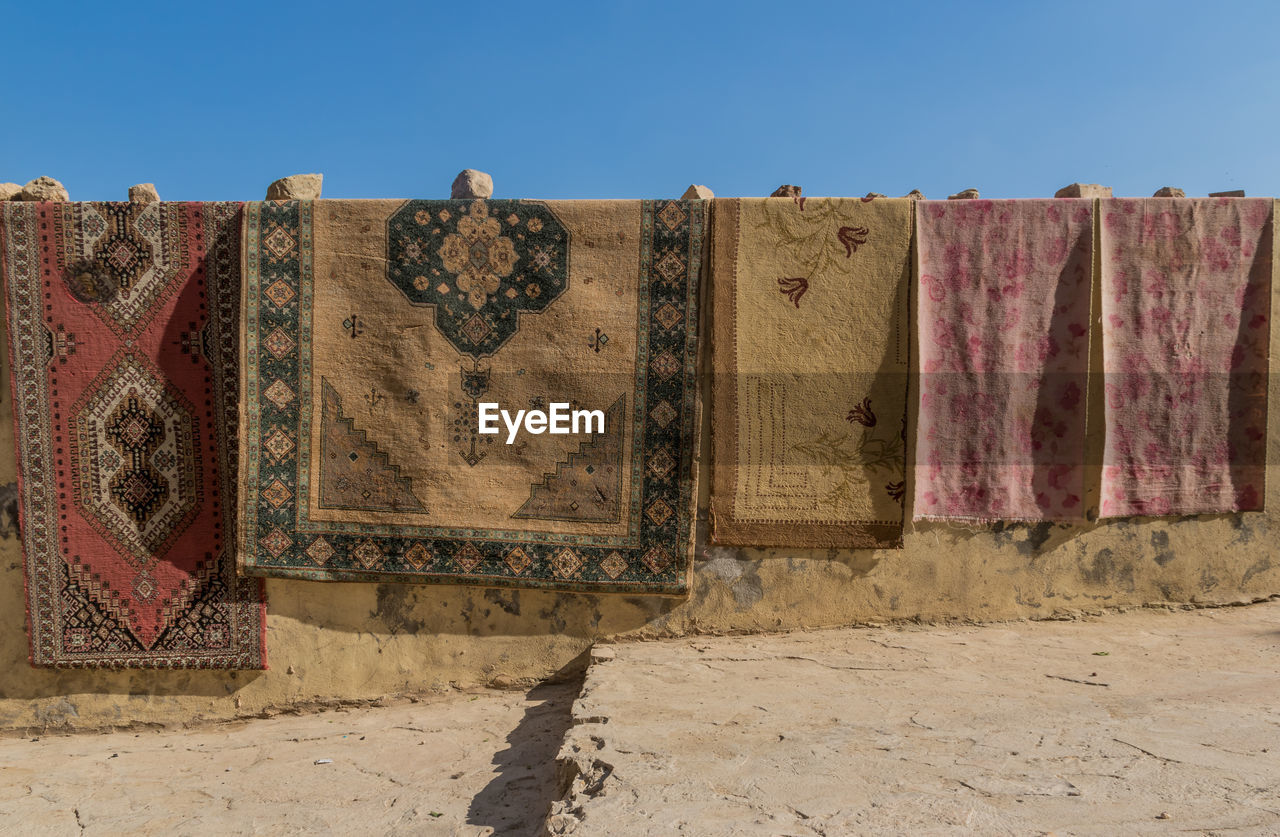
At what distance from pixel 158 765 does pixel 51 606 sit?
2.78 ft

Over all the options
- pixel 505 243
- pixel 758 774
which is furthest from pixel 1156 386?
pixel 505 243

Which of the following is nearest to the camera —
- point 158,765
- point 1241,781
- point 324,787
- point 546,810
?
point 1241,781

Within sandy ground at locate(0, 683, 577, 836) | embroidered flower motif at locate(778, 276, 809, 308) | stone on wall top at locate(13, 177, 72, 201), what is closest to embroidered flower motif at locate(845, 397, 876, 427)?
embroidered flower motif at locate(778, 276, 809, 308)

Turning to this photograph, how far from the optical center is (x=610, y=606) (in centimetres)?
342

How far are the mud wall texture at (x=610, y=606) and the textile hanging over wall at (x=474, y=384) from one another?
21 centimetres

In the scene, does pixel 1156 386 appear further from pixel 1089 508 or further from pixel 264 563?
pixel 264 563

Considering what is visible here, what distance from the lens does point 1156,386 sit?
3.41 m

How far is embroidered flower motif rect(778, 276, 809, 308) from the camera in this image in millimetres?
3289

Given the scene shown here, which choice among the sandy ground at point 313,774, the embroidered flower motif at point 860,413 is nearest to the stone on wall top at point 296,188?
the sandy ground at point 313,774

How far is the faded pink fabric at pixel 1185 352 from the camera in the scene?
3361mm

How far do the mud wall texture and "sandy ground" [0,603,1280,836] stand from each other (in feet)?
0.31

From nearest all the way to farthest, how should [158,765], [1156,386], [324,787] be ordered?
[324,787] < [158,765] < [1156,386]

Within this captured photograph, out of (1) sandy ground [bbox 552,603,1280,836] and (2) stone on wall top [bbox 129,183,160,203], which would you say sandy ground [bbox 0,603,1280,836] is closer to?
(1) sandy ground [bbox 552,603,1280,836]

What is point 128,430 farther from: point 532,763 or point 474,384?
point 532,763
